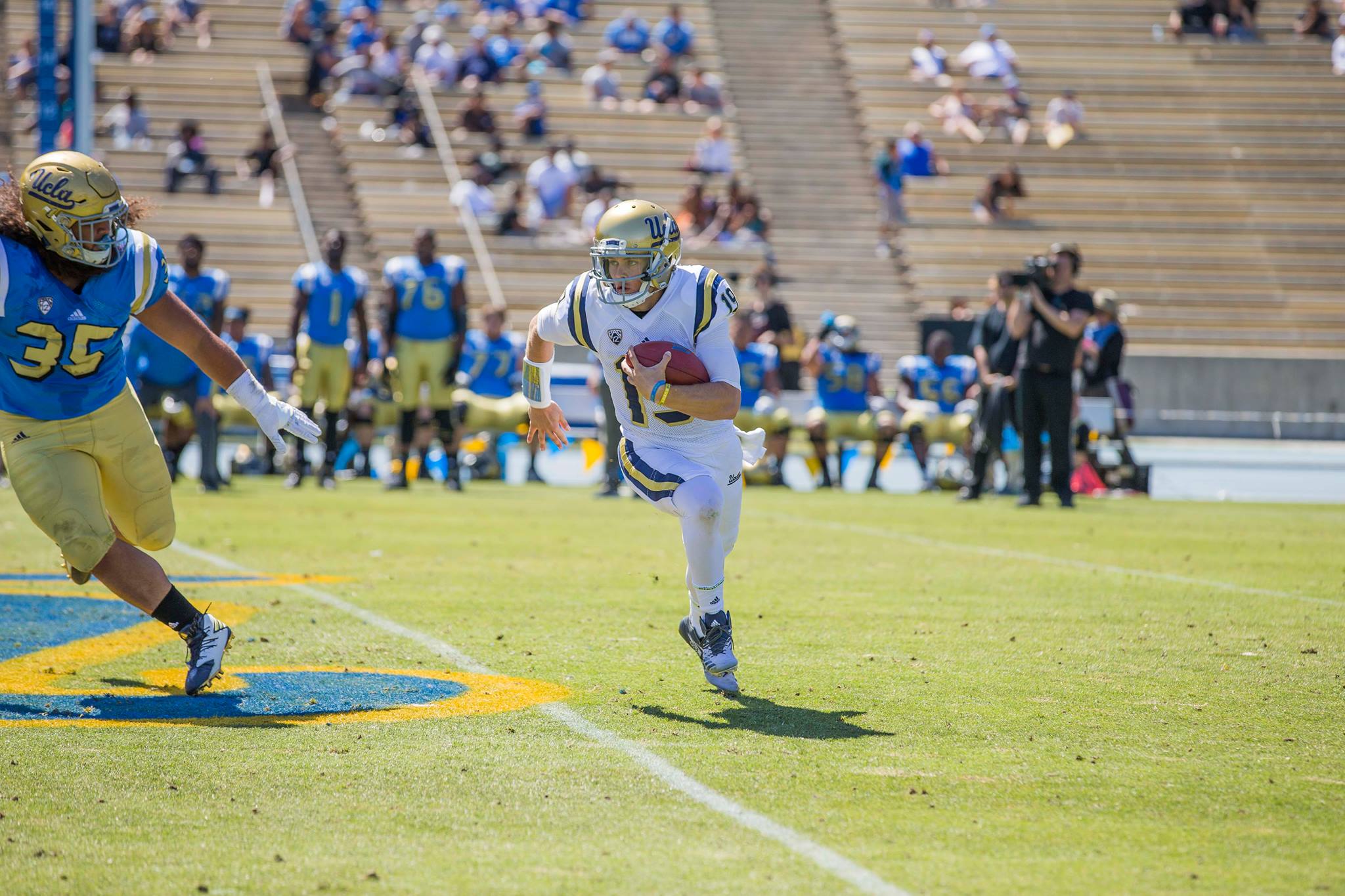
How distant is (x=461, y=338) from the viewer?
13734mm

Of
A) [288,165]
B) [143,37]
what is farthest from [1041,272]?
[143,37]

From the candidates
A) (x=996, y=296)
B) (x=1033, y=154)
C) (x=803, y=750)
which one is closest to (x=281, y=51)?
(x=1033, y=154)

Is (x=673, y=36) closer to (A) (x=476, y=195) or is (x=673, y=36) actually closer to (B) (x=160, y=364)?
(A) (x=476, y=195)

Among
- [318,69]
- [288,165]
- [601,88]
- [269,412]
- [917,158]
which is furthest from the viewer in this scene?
[601,88]

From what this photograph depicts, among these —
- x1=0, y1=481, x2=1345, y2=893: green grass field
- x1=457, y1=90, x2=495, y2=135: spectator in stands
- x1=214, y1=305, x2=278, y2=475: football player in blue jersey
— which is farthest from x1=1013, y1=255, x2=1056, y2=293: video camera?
x1=457, y1=90, x2=495, y2=135: spectator in stands

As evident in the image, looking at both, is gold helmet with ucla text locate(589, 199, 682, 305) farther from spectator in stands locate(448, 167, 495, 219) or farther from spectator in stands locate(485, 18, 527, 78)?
spectator in stands locate(485, 18, 527, 78)

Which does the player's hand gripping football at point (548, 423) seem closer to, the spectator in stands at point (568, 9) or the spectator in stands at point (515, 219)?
the spectator in stands at point (515, 219)

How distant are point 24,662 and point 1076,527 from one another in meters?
7.77

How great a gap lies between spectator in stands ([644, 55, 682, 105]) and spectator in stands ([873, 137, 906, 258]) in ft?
11.7

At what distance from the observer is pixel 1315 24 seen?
28.7m

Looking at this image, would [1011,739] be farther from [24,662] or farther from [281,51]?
[281,51]

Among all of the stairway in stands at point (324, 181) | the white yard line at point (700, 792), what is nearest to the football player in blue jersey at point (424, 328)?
the white yard line at point (700, 792)

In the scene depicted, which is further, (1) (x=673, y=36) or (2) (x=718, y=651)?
(1) (x=673, y=36)

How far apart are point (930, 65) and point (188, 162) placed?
12563 millimetres
